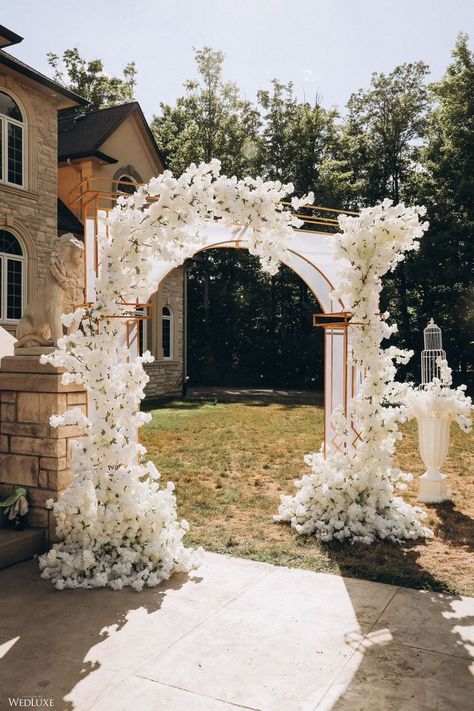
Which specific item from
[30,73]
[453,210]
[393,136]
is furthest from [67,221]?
[393,136]

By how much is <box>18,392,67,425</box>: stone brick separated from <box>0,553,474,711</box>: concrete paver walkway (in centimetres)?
132

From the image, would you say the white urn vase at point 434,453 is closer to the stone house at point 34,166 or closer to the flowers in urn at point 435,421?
the flowers in urn at point 435,421

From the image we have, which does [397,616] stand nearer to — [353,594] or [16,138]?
[353,594]

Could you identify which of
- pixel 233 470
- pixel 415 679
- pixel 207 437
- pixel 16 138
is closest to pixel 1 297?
pixel 16 138

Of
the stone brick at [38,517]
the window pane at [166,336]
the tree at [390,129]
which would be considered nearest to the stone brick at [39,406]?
the stone brick at [38,517]

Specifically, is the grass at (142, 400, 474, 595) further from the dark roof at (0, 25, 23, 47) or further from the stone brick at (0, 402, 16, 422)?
the dark roof at (0, 25, 23, 47)

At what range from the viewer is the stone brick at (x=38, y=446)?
5.17 metres

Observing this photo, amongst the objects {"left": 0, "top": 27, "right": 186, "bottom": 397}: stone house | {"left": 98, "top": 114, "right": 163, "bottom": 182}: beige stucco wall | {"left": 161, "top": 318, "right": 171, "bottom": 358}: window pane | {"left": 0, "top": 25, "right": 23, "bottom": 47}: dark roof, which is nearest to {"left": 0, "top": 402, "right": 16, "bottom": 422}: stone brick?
{"left": 0, "top": 27, "right": 186, "bottom": 397}: stone house

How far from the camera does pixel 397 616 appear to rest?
3.99 meters

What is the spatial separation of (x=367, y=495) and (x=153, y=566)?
7.71 feet

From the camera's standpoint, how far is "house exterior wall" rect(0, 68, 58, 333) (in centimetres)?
1288

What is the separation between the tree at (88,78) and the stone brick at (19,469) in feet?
79.4

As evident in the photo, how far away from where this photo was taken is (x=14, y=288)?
43.2 ft

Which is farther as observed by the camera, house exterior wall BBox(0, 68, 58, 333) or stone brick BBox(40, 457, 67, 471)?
house exterior wall BBox(0, 68, 58, 333)
